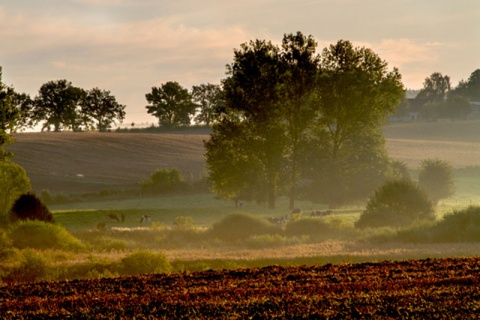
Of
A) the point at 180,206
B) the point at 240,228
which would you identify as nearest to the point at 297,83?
the point at 180,206

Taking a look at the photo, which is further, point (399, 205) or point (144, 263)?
point (399, 205)

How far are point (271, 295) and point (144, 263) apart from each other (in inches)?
423

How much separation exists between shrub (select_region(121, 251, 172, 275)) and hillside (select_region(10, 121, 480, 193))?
55509 millimetres

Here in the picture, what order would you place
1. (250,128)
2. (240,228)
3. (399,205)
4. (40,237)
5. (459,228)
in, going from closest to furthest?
(40,237) → (459,228) → (240,228) → (399,205) → (250,128)

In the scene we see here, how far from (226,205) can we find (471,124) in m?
121

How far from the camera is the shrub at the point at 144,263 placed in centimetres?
A: 2475

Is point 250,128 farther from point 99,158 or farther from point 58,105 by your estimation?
point 58,105

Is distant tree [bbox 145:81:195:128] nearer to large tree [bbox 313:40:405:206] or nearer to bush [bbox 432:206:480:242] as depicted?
large tree [bbox 313:40:405:206]

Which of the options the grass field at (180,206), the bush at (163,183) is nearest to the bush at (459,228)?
the grass field at (180,206)

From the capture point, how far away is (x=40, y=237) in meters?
34.0

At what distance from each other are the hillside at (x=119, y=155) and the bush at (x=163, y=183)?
6074mm

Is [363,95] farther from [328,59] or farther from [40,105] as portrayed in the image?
[40,105]

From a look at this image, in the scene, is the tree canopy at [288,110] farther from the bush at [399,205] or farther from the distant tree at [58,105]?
the distant tree at [58,105]

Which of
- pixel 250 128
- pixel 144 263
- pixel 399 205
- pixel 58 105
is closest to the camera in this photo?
pixel 144 263
